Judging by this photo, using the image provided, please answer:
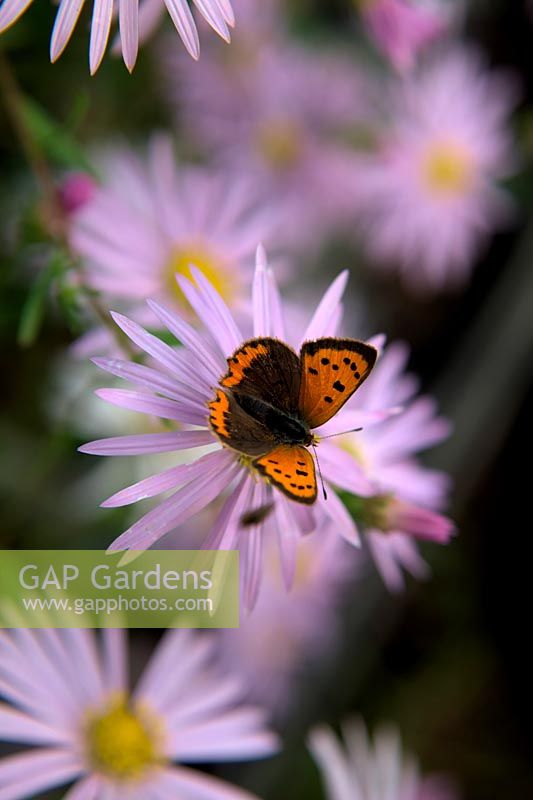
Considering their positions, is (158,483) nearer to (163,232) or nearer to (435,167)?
(163,232)

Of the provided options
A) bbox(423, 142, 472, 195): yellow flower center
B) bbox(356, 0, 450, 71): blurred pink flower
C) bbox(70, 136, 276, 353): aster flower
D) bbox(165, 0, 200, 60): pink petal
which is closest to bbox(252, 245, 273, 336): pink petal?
bbox(165, 0, 200, 60): pink petal

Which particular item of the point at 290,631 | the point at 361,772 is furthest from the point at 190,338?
the point at 290,631

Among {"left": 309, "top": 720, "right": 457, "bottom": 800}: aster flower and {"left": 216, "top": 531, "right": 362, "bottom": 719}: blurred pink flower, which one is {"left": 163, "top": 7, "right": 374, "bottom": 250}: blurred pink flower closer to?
{"left": 216, "top": 531, "right": 362, "bottom": 719}: blurred pink flower

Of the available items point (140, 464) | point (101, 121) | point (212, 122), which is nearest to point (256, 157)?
point (212, 122)

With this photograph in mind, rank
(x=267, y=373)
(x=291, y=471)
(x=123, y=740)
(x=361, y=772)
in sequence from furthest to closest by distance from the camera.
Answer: (x=361, y=772), (x=123, y=740), (x=267, y=373), (x=291, y=471)

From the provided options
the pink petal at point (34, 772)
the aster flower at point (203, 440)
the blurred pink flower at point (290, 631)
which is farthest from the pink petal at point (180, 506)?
the blurred pink flower at point (290, 631)

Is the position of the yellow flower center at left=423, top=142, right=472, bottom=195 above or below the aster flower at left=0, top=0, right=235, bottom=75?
above

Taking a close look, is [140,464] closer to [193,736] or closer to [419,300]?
[193,736]
